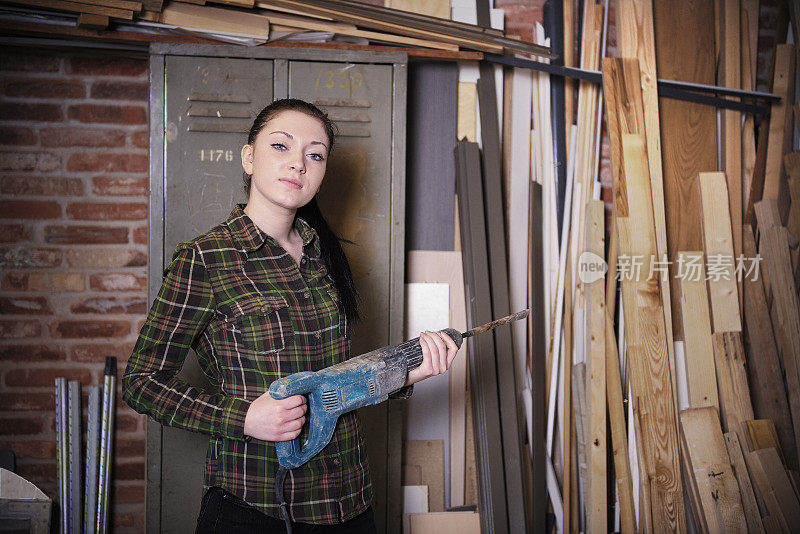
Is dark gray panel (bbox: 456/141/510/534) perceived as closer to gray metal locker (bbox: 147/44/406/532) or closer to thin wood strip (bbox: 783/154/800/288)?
gray metal locker (bbox: 147/44/406/532)

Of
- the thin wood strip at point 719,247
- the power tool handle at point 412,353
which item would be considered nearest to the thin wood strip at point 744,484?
the thin wood strip at point 719,247

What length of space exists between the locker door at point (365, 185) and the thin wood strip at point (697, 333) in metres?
1.15

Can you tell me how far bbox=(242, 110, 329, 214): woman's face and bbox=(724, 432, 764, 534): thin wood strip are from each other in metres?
1.86

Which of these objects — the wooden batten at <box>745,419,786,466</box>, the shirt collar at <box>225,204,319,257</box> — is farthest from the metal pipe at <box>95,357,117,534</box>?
the wooden batten at <box>745,419,786,466</box>

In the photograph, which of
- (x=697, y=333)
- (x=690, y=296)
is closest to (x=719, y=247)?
(x=690, y=296)

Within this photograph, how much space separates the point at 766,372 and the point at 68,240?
9.19ft

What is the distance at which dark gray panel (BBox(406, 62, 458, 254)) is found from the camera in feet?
8.39

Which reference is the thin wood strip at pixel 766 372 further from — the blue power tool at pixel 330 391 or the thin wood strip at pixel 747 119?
the blue power tool at pixel 330 391

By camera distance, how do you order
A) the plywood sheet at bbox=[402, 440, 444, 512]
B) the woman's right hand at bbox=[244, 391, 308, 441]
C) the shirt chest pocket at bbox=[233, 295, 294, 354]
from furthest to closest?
1. the plywood sheet at bbox=[402, 440, 444, 512]
2. the shirt chest pocket at bbox=[233, 295, 294, 354]
3. the woman's right hand at bbox=[244, 391, 308, 441]

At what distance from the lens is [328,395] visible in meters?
1.36

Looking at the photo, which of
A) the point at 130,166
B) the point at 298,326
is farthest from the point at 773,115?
the point at 130,166

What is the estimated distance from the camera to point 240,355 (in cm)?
140

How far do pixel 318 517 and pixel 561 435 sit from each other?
1.44 meters

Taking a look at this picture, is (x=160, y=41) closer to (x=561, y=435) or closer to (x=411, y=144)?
(x=411, y=144)
